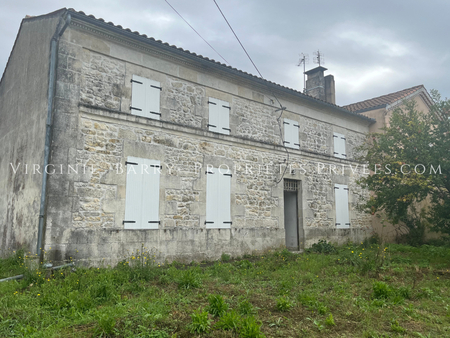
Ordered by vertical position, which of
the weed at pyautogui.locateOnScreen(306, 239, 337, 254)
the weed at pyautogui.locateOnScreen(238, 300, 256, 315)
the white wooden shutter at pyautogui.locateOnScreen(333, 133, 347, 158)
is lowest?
the weed at pyautogui.locateOnScreen(238, 300, 256, 315)

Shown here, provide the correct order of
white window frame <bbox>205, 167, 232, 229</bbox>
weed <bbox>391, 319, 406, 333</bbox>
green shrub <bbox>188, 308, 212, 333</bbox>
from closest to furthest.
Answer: green shrub <bbox>188, 308, 212, 333</bbox>
weed <bbox>391, 319, 406, 333</bbox>
white window frame <bbox>205, 167, 232, 229</bbox>

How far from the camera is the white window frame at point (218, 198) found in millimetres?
10016

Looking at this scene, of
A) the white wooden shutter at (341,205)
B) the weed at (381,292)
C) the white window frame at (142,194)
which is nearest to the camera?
the weed at (381,292)

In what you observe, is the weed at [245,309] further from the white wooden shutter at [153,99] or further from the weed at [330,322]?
the white wooden shutter at [153,99]

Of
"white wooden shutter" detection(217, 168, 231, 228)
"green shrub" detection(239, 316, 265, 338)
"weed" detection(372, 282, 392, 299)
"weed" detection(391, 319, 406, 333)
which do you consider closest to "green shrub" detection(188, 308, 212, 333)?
"green shrub" detection(239, 316, 265, 338)

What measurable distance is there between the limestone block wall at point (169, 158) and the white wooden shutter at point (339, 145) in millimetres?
1109

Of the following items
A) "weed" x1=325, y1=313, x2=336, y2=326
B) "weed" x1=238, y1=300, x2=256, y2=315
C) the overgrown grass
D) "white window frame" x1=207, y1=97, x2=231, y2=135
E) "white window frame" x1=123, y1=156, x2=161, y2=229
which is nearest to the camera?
the overgrown grass

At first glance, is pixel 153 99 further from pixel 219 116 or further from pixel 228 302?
pixel 228 302

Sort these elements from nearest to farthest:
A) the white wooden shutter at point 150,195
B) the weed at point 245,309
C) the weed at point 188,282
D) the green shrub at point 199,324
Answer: the green shrub at point 199,324 < the weed at point 245,309 < the weed at point 188,282 < the white wooden shutter at point 150,195

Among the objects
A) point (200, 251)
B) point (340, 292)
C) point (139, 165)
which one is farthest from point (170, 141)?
point (340, 292)

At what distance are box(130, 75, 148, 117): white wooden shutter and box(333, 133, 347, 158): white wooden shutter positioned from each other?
8019 millimetres

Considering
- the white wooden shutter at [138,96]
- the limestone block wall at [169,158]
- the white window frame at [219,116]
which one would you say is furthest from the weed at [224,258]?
the white wooden shutter at [138,96]

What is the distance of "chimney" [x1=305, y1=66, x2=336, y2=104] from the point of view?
54.7ft

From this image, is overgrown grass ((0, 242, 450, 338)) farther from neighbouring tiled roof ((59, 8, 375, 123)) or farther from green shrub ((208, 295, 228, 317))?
neighbouring tiled roof ((59, 8, 375, 123))
